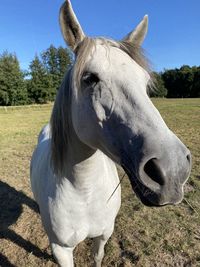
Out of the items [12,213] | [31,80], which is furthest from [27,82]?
[12,213]

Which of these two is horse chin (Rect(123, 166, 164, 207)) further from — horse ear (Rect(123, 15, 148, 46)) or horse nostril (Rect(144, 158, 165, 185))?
horse ear (Rect(123, 15, 148, 46))

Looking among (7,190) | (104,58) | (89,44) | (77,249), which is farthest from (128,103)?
(7,190)

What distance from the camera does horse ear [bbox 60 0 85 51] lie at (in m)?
1.59

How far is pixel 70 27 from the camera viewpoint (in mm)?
1667

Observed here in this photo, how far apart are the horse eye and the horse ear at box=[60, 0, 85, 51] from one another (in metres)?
0.27

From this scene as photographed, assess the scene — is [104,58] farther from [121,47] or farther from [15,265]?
[15,265]

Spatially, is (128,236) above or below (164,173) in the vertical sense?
below

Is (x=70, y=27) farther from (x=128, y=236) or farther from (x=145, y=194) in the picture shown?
(x=128, y=236)

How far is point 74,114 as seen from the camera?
1651 millimetres

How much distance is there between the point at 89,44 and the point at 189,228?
3.01 meters

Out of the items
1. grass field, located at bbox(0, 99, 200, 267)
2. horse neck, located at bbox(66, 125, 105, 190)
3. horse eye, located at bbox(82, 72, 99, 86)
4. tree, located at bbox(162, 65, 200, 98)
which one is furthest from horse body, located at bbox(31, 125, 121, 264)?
tree, located at bbox(162, 65, 200, 98)

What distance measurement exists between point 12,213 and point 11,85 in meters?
38.6

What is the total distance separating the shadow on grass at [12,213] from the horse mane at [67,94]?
6.09 ft

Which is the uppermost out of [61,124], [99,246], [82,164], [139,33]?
[139,33]
